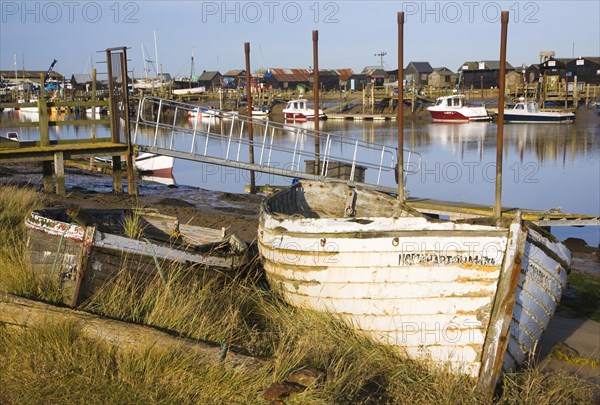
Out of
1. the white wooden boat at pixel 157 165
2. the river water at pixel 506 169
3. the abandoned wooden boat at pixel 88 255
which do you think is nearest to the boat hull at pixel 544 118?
the river water at pixel 506 169

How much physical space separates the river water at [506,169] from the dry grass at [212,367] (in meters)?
9.03

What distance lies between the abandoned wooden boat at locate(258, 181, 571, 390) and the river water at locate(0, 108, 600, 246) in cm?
980

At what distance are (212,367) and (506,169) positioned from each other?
30090 millimetres

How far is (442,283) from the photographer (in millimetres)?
6605

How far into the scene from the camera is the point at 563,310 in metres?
10.6

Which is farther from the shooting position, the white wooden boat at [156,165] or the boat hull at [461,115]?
the boat hull at [461,115]

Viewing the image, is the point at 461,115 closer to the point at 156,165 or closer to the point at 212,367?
the point at 156,165

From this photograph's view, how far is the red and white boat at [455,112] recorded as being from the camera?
6078cm

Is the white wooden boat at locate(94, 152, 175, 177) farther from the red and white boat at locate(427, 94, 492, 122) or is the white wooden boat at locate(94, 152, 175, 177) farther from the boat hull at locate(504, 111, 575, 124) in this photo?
the red and white boat at locate(427, 94, 492, 122)

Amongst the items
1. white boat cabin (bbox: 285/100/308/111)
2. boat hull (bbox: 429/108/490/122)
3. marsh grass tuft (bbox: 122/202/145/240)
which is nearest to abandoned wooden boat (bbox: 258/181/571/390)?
marsh grass tuft (bbox: 122/202/145/240)

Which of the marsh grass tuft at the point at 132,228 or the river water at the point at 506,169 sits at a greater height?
the marsh grass tuft at the point at 132,228

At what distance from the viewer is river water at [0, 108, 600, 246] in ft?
80.0

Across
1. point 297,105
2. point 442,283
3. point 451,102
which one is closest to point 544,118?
point 451,102

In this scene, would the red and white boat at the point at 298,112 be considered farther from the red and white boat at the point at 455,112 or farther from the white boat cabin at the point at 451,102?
the white boat cabin at the point at 451,102
